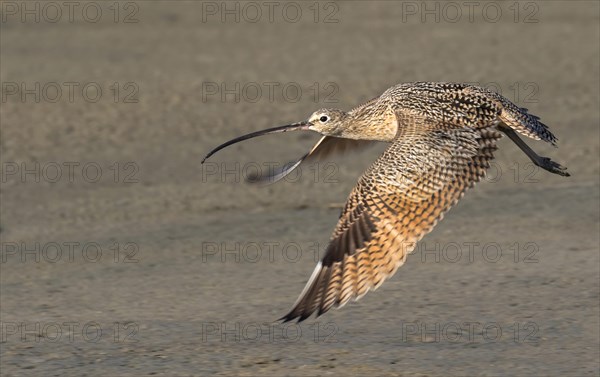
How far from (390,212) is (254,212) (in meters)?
3.72

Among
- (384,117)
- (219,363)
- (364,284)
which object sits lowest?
(219,363)

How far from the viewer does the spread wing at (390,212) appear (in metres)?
6.43

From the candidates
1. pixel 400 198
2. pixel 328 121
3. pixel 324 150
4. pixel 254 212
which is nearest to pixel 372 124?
pixel 328 121

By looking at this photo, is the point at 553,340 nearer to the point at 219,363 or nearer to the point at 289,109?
the point at 219,363

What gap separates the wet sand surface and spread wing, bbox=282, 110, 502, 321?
451mm

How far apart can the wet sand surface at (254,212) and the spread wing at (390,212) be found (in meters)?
0.45

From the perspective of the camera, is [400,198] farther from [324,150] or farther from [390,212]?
[324,150]

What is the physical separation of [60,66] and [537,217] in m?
7.34

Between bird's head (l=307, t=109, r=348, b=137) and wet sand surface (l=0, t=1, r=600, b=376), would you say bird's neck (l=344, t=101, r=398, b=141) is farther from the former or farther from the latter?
wet sand surface (l=0, t=1, r=600, b=376)

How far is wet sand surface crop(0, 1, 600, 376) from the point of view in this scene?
7.10 metres

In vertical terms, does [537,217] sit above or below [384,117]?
below

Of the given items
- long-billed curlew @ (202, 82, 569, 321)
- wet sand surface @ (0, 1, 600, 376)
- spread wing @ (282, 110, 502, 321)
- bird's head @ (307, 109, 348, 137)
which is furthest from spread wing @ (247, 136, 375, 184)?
spread wing @ (282, 110, 502, 321)

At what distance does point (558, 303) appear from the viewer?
7.71 metres

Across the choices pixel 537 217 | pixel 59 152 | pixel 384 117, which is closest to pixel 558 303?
pixel 384 117
